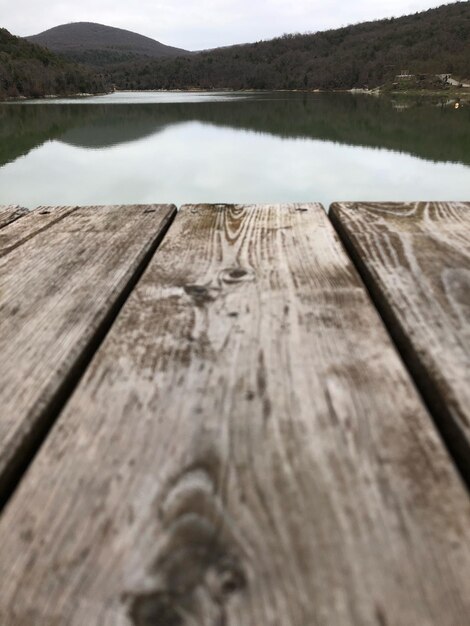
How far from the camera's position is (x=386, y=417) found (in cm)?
52

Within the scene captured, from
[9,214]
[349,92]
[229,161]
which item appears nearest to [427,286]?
[9,214]

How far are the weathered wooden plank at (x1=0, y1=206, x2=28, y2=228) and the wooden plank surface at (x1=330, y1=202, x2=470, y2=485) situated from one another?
0.87m

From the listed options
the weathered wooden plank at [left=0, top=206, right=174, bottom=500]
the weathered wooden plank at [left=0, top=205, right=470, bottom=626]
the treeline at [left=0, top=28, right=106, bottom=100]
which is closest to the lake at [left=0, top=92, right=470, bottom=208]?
the weathered wooden plank at [left=0, top=206, right=174, bottom=500]

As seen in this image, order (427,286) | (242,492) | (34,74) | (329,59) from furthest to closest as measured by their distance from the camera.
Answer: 1. (329,59)
2. (34,74)
3. (427,286)
4. (242,492)

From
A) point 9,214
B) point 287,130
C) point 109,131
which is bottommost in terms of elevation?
point 287,130

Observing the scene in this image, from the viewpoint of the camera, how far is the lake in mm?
11383

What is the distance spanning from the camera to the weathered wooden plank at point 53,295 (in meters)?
0.55

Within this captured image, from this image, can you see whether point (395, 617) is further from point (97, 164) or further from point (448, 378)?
point (97, 164)

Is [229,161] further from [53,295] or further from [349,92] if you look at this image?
[349,92]

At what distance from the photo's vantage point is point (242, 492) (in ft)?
1.43

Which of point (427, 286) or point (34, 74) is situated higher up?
point (427, 286)

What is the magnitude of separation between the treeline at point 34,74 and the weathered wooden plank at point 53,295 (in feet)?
203

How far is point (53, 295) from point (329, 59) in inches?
3681

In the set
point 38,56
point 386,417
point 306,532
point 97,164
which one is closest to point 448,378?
point 386,417
